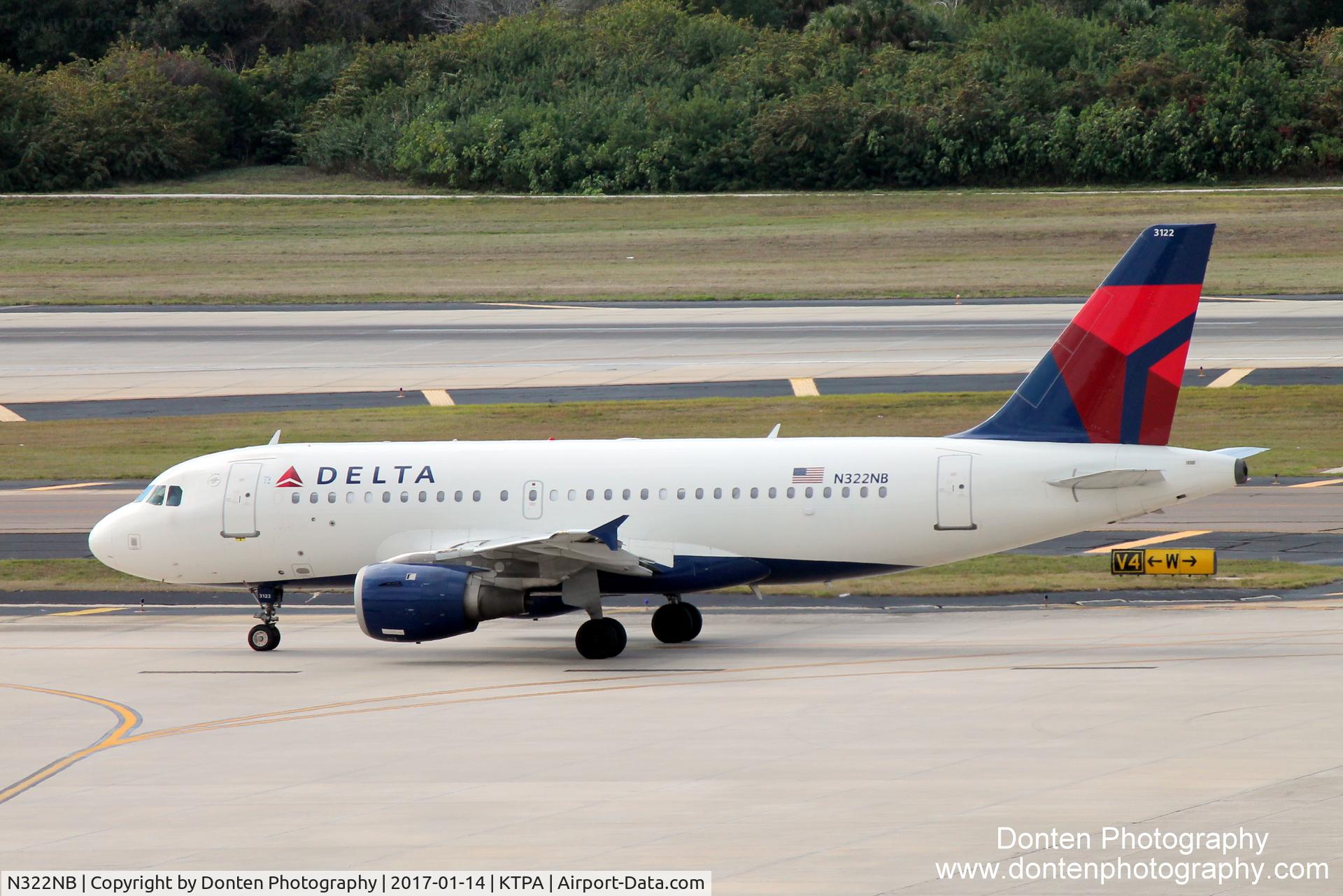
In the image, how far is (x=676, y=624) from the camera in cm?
2812

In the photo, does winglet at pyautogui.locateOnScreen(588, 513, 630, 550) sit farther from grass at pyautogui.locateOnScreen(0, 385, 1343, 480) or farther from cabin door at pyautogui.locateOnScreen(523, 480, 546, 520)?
grass at pyautogui.locateOnScreen(0, 385, 1343, 480)

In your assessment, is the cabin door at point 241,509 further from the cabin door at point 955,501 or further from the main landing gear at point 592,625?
the cabin door at point 955,501

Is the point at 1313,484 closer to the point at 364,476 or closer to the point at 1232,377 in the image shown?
the point at 1232,377

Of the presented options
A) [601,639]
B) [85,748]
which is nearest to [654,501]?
[601,639]

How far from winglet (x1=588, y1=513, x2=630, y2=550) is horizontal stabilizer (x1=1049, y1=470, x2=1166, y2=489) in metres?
6.83

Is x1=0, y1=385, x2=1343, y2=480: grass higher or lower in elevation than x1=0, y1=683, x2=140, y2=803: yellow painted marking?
lower

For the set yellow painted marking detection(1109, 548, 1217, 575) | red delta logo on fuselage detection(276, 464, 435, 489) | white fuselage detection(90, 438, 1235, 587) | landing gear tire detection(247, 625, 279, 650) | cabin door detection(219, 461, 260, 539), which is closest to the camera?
white fuselage detection(90, 438, 1235, 587)

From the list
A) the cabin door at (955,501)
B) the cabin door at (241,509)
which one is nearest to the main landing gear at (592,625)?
the cabin door at (955,501)

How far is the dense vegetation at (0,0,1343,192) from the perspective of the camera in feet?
301

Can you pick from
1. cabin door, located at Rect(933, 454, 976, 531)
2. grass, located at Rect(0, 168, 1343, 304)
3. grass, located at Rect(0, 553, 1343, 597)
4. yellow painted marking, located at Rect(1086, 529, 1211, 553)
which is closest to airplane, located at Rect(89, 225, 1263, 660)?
cabin door, located at Rect(933, 454, 976, 531)

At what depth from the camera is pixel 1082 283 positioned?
2832 inches

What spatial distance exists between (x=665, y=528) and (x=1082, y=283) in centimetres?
4866

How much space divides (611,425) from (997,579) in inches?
708
